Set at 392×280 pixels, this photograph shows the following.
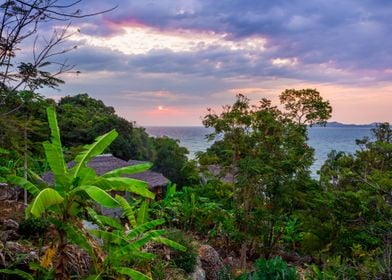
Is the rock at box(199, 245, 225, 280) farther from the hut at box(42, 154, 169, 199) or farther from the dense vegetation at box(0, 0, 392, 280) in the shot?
the hut at box(42, 154, 169, 199)

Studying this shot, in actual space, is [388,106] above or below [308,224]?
above

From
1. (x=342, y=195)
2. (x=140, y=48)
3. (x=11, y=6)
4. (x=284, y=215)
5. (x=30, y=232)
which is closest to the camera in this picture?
(x=11, y=6)

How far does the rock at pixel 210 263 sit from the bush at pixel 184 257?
920 mm

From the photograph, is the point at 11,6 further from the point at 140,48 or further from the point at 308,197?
the point at 308,197

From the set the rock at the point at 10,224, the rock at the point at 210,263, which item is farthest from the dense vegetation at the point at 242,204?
the rock at the point at 210,263

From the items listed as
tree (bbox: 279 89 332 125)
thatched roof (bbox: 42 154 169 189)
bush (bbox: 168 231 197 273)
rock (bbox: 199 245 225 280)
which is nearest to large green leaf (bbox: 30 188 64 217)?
Result: bush (bbox: 168 231 197 273)

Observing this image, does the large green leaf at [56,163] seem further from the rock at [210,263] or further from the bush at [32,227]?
the rock at [210,263]

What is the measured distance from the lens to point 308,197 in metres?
A: 11.5

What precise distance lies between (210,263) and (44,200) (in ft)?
19.8

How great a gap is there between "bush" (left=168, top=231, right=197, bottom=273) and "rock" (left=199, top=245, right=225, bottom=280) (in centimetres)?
92

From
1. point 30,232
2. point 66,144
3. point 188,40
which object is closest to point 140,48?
point 188,40

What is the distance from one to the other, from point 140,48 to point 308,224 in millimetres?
6512

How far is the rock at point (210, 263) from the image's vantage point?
9695mm

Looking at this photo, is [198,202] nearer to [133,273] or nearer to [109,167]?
[109,167]
